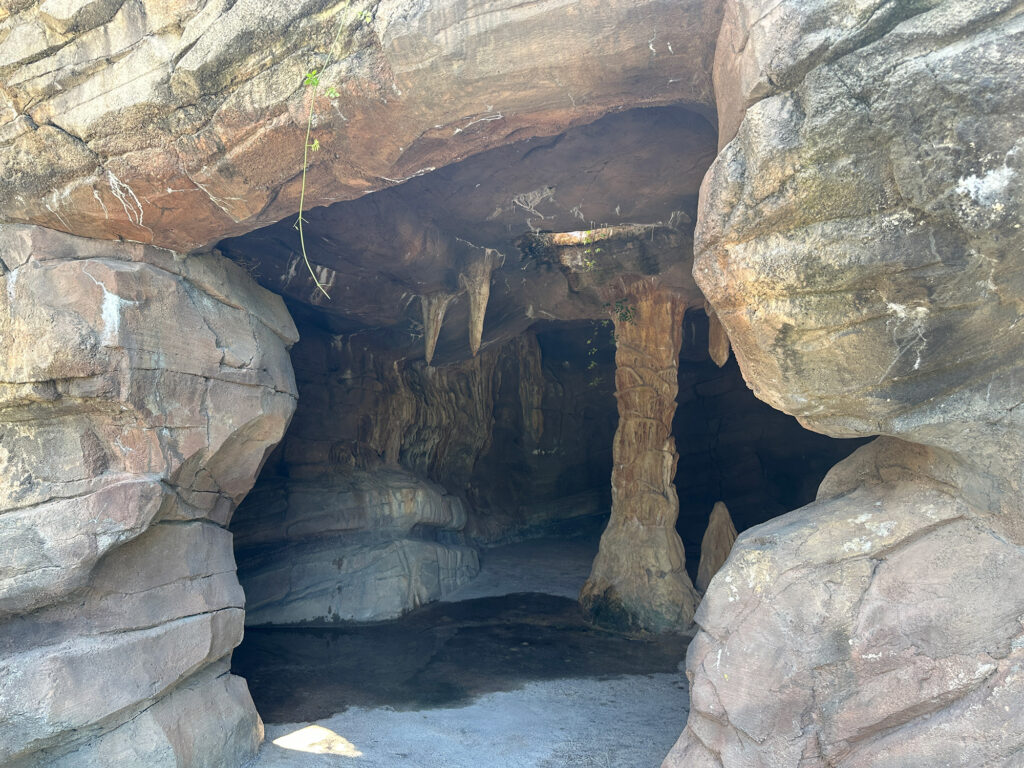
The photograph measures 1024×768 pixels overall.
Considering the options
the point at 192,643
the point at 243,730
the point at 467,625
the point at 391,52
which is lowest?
the point at 467,625

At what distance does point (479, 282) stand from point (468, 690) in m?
3.30

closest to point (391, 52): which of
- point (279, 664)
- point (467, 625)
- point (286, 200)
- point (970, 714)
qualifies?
point (286, 200)

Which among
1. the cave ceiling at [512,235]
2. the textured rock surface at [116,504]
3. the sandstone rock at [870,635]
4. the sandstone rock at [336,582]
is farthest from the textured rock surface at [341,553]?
the sandstone rock at [870,635]

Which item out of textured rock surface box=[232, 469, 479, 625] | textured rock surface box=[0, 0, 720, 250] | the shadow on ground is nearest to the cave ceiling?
textured rock surface box=[0, 0, 720, 250]

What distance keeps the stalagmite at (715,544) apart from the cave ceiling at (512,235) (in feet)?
7.38

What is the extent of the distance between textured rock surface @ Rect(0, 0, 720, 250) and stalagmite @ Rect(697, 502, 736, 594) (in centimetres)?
490

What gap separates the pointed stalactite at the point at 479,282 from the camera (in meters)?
6.38

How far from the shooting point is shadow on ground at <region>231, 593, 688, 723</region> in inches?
199

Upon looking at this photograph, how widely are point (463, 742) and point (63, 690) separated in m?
2.09

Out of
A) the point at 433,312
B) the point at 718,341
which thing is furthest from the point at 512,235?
the point at 718,341

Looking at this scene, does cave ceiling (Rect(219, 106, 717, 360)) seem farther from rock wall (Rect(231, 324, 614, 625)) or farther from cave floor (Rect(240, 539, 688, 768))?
cave floor (Rect(240, 539, 688, 768))

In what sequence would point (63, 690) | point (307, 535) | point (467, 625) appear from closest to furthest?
1. point (63, 690)
2. point (467, 625)
3. point (307, 535)

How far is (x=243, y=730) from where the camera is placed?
400 centimetres

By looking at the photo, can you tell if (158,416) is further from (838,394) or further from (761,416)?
(761,416)
